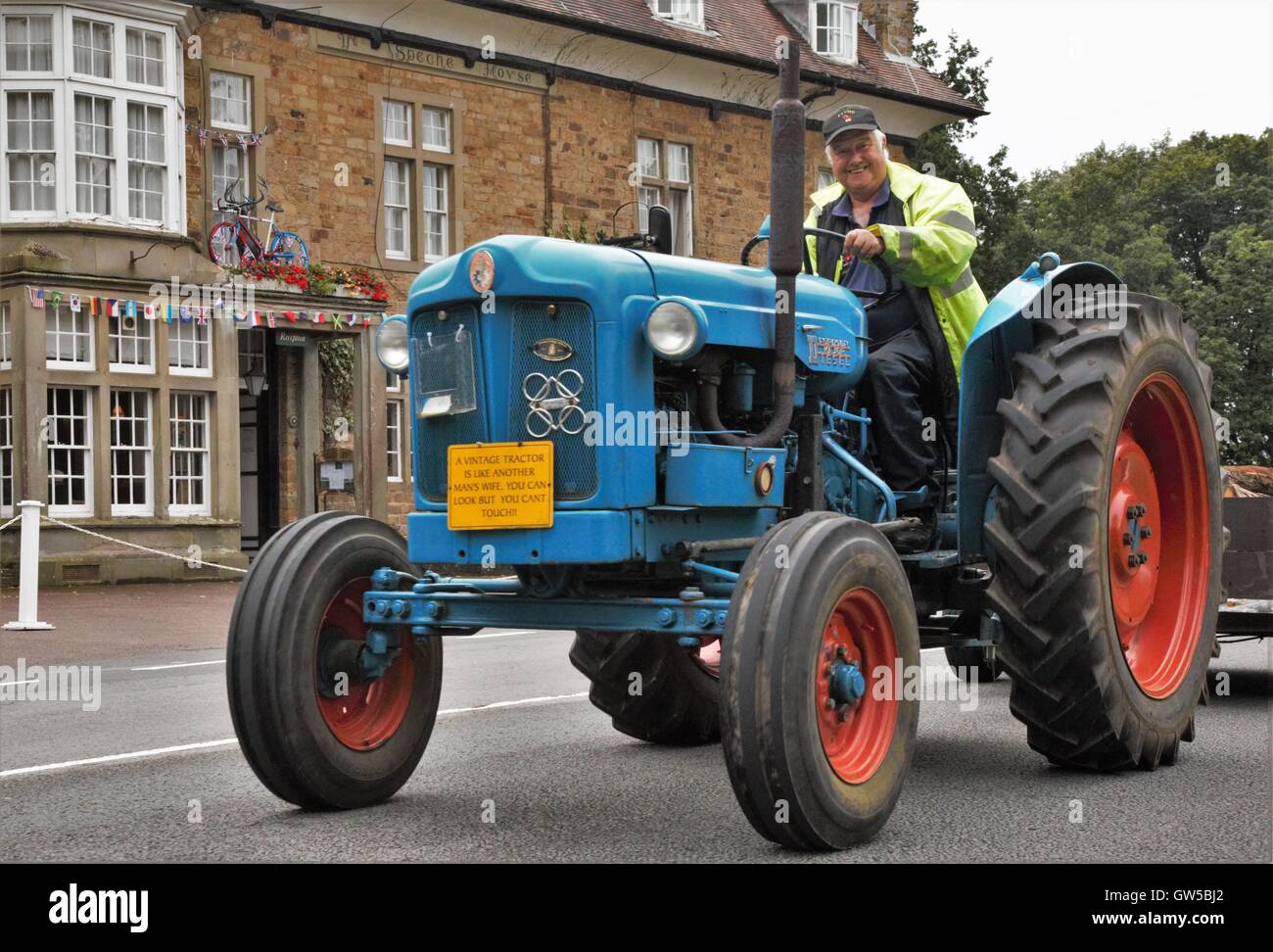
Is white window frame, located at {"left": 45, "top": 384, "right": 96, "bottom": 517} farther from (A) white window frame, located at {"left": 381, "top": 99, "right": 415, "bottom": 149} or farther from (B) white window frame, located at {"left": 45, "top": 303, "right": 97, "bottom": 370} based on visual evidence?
(A) white window frame, located at {"left": 381, "top": 99, "right": 415, "bottom": 149}

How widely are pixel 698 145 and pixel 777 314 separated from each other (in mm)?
22704

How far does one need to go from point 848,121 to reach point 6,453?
16.3 meters

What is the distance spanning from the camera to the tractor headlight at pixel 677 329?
5223mm

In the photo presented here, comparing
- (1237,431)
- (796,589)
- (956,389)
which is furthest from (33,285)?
(1237,431)

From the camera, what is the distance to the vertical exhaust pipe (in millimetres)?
5449

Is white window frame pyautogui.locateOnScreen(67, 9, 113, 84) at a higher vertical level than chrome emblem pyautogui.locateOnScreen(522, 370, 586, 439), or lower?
higher

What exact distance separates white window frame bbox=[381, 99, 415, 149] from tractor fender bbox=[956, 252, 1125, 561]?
1859 centimetres

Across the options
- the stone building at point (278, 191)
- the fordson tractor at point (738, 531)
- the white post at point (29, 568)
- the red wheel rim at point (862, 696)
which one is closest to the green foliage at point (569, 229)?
the stone building at point (278, 191)

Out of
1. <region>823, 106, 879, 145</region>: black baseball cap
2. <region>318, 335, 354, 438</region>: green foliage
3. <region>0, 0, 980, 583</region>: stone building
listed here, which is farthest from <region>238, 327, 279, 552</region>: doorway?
<region>823, 106, 879, 145</region>: black baseball cap

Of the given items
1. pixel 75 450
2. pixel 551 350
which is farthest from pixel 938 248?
pixel 75 450

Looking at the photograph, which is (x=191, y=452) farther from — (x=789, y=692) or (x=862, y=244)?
(x=789, y=692)

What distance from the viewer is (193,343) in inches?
856

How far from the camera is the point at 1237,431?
39375mm

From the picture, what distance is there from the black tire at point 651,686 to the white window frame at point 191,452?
15529mm
